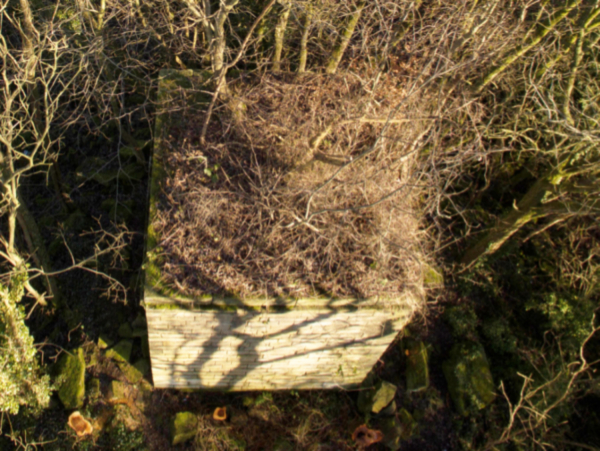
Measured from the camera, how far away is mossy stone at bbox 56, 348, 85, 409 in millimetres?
7598

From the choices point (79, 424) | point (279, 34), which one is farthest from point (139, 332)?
point (279, 34)

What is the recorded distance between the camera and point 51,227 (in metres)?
9.02

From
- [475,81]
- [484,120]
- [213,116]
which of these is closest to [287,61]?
[213,116]

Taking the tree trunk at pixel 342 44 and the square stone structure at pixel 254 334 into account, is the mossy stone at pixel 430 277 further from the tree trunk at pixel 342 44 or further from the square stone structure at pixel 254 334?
the tree trunk at pixel 342 44

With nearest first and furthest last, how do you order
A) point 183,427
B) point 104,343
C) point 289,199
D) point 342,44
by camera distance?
point 289,199, point 342,44, point 183,427, point 104,343

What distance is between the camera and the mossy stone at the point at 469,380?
27.8ft

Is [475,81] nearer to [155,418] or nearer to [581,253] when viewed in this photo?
[581,253]

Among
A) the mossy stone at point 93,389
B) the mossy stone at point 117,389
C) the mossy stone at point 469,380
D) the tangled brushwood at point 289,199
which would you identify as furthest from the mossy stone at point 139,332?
the mossy stone at point 469,380

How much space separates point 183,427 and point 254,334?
251 centimetres

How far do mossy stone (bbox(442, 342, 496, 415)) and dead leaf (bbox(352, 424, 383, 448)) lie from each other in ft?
5.85

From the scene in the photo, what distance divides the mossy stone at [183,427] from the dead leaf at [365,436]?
108 inches

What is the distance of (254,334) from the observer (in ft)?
21.3

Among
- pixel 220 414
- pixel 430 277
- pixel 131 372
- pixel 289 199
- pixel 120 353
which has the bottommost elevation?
pixel 220 414

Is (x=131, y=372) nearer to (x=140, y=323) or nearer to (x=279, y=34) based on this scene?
(x=140, y=323)
